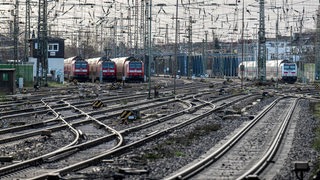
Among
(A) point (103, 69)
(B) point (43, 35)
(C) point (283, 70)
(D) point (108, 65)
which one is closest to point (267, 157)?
(B) point (43, 35)

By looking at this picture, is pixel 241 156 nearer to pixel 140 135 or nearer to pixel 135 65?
pixel 140 135

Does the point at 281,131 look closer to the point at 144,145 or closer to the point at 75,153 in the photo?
the point at 144,145

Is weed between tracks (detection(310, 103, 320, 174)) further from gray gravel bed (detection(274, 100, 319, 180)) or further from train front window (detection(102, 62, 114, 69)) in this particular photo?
train front window (detection(102, 62, 114, 69))

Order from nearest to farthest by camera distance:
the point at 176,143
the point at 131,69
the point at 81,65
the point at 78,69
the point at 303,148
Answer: the point at 303,148 → the point at 176,143 → the point at 131,69 → the point at 81,65 → the point at 78,69

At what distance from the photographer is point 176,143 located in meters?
18.3

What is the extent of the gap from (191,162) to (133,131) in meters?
7.86

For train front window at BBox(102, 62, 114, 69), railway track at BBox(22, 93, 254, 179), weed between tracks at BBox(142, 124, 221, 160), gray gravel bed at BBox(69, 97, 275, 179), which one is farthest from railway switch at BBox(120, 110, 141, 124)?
train front window at BBox(102, 62, 114, 69)

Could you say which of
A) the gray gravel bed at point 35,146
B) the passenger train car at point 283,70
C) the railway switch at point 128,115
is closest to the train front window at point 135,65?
the passenger train car at point 283,70

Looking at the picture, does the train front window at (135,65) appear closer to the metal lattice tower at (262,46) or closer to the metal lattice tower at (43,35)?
the metal lattice tower at (262,46)

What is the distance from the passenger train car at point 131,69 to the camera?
71875mm

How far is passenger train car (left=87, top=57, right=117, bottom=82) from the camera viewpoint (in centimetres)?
7463

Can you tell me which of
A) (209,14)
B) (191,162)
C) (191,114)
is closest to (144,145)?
(191,162)

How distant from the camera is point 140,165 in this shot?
45.0ft

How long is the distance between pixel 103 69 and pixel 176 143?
57.4m
